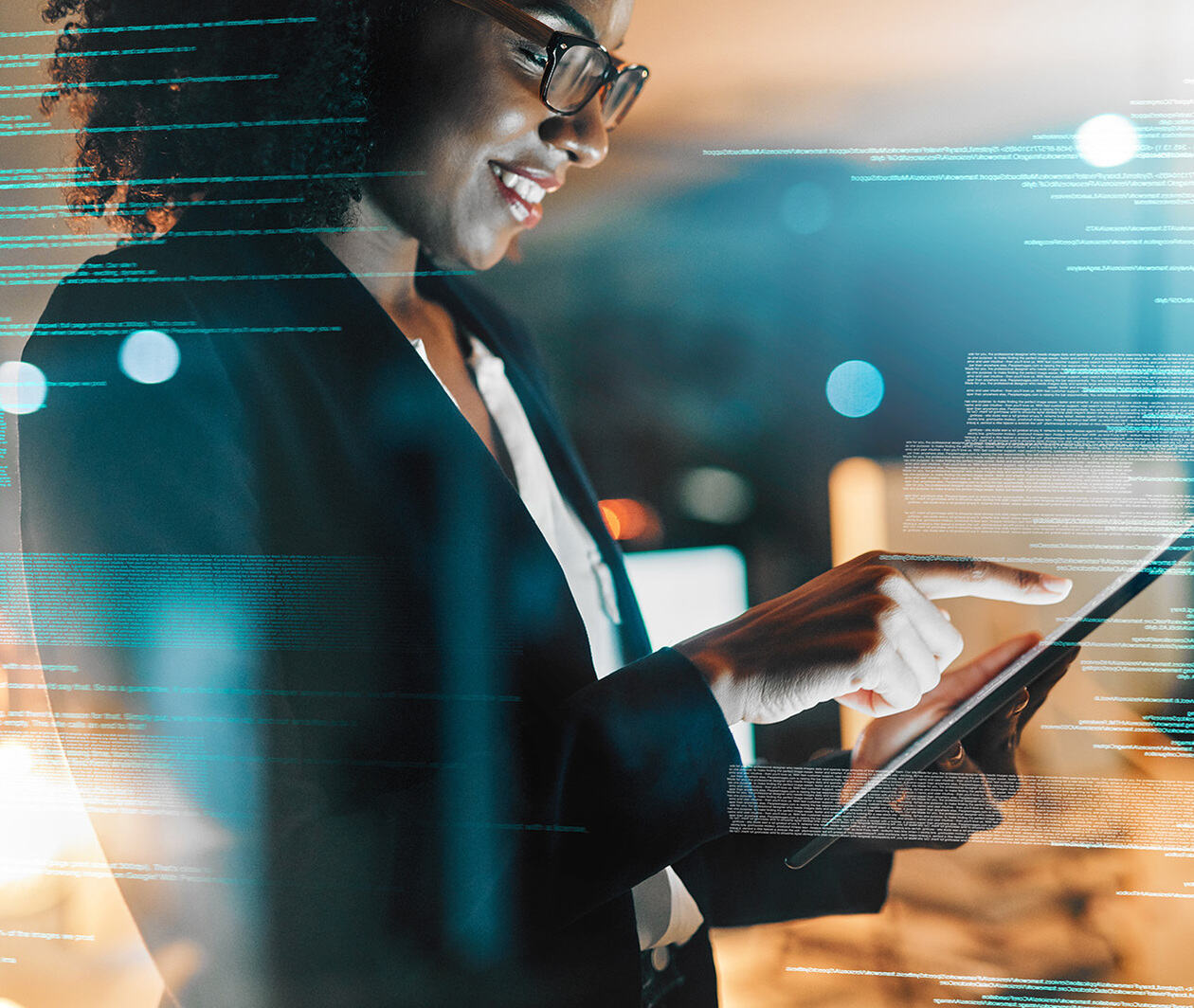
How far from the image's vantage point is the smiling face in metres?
0.73

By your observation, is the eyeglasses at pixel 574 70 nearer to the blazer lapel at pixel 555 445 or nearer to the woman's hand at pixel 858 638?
the blazer lapel at pixel 555 445

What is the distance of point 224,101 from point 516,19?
0.35m

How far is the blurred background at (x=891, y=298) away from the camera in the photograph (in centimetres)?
73

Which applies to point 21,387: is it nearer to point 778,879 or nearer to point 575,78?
point 575,78

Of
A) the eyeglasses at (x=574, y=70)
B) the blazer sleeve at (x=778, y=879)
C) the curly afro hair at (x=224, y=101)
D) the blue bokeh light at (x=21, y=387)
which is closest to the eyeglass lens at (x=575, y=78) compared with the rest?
the eyeglasses at (x=574, y=70)

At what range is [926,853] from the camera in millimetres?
780

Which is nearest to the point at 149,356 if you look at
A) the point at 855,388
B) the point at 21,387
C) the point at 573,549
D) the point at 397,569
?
the point at 21,387

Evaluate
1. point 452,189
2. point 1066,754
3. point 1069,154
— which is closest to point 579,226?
point 452,189

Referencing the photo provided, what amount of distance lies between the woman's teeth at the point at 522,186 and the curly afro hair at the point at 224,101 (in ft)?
0.51

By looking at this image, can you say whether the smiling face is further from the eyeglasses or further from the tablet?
the tablet

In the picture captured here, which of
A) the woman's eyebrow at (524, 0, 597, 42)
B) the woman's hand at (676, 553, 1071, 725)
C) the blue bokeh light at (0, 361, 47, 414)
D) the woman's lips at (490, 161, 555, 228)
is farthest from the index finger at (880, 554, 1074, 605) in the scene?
the blue bokeh light at (0, 361, 47, 414)

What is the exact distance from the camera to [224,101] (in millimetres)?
813

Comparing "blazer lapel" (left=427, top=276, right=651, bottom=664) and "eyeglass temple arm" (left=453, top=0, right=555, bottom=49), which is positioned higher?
"eyeglass temple arm" (left=453, top=0, right=555, bottom=49)

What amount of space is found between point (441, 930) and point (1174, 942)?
2.60 feet
